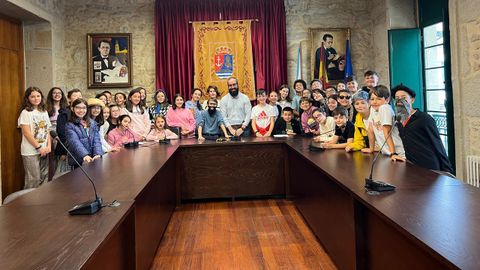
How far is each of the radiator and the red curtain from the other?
347 centimetres

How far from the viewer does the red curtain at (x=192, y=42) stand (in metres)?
6.98

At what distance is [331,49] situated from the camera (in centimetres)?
713

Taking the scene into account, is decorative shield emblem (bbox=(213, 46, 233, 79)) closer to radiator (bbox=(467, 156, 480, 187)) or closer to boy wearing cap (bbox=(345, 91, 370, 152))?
boy wearing cap (bbox=(345, 91, 370, 152))

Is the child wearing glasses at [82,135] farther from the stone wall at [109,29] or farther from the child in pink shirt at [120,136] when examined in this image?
the stone wall at [109,29]

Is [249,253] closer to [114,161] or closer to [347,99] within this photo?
[114,161]

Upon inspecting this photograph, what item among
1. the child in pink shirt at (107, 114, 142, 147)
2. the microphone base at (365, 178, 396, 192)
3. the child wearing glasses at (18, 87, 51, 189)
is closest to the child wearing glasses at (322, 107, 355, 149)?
the microphone base at (365, 178, 396, 192)

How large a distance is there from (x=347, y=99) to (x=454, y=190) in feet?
7.62

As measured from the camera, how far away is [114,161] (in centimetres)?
336

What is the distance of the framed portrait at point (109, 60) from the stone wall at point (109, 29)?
0.36ft

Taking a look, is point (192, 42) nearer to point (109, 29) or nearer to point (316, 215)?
point (109, 29)

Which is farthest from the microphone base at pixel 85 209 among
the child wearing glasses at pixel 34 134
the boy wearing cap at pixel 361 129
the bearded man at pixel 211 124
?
the bearded man at pixel 211 124

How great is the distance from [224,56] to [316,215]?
444 centimetres

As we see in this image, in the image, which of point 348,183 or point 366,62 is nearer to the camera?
point 348,183

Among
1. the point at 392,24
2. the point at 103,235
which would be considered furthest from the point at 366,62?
the point at 103,235
